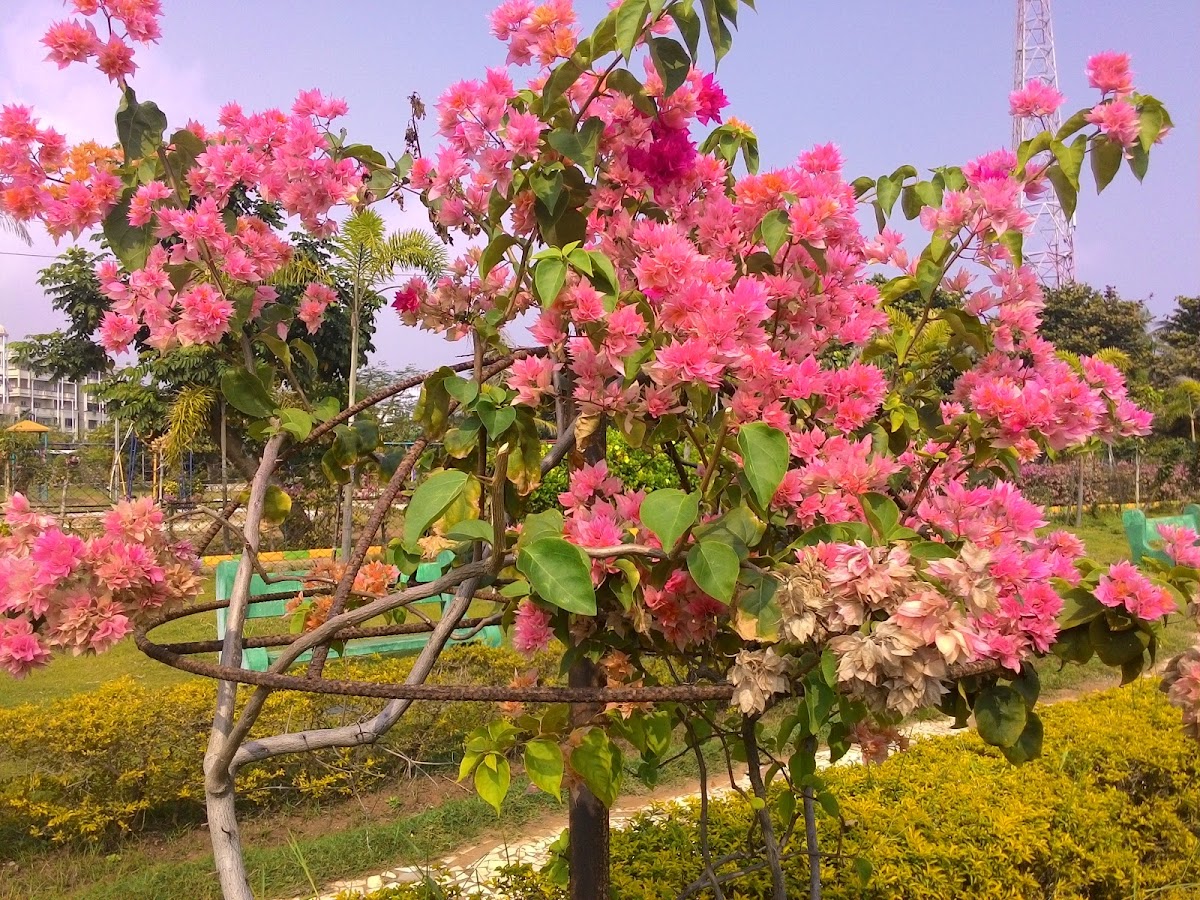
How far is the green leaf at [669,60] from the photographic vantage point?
1088 mm

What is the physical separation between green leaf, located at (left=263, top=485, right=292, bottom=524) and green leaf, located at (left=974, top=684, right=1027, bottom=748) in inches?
42.3

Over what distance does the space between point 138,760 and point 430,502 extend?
3782mm

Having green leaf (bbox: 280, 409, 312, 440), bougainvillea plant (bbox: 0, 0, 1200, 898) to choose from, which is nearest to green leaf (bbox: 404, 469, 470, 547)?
bougainvillea plant (bbox: 0, 0, 1200, 898)

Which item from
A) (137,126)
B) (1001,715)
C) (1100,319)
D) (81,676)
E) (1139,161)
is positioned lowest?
(81,676)

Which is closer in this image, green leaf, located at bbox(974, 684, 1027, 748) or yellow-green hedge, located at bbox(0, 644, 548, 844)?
green leaf, located at bbox(974, 684, 1027, 748)

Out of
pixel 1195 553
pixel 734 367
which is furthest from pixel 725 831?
pixel 734 367

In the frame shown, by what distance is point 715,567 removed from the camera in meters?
0.90

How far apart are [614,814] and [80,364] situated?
1473cm

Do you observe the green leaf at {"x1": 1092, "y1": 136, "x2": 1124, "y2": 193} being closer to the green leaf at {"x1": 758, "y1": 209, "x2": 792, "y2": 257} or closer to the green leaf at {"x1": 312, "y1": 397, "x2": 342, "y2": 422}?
the green leaf at {"x1": 758, "y1": 209, "x2": 792, "y2": 257}

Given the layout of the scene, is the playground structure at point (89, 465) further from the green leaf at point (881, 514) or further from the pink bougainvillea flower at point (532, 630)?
the green leaf at point (881, 514)

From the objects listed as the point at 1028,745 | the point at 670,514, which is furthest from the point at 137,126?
the point at 1028,745

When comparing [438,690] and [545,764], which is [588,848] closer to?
[545,764]

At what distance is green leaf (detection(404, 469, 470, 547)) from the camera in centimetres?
93

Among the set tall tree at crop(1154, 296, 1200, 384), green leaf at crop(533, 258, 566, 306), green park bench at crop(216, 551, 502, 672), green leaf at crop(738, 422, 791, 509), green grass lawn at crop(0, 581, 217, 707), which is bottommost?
green grass lawn at crop(0, 581, 217, 707)
